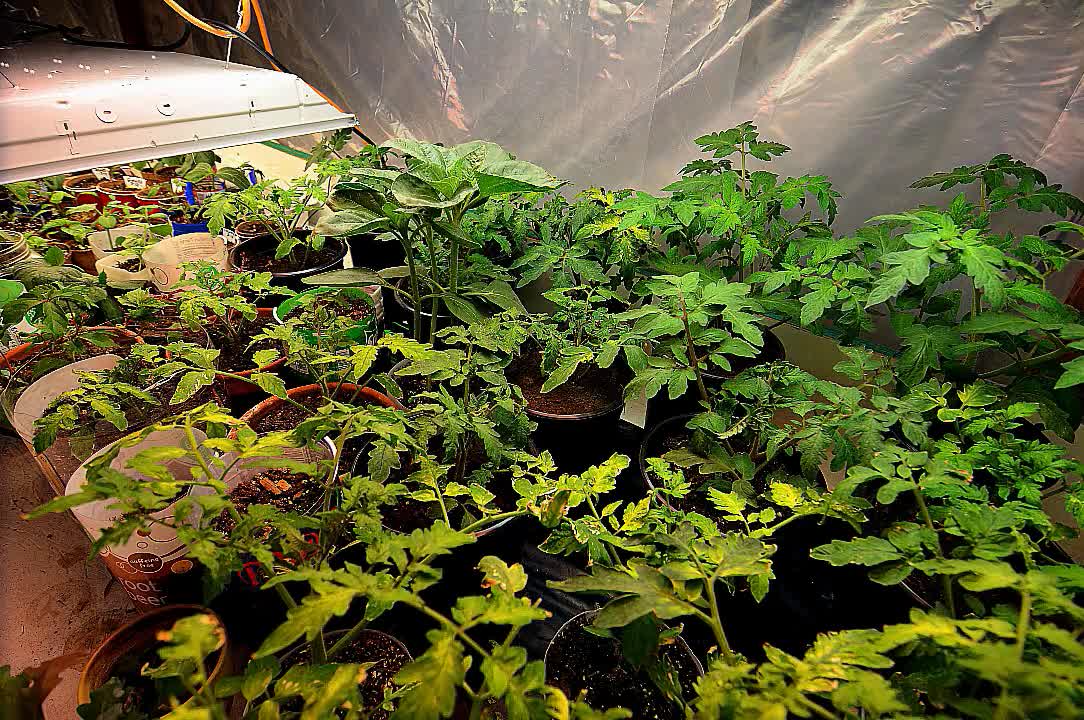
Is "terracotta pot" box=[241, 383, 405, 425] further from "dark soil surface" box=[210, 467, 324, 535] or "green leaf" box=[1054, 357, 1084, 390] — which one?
"green leaf" box=[1054, 357, 1084, 390]

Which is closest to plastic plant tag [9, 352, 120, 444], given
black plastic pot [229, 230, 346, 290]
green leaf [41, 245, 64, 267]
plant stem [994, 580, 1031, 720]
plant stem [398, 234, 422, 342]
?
green leaf [41, 245, 64, 267]

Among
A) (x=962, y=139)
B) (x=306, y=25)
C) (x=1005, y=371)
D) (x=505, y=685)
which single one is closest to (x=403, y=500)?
(x=505, y=685)

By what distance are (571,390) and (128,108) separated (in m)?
0.98

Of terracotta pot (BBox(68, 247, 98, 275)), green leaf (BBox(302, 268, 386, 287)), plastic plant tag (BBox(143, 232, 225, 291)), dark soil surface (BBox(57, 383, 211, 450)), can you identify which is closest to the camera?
dark soil surface (BBox(57, 383, 211, 450))

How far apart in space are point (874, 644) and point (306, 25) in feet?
8.30

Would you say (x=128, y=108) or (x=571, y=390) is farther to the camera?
(x=571, y=390)

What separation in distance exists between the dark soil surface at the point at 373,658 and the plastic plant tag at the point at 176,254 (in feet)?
3.25

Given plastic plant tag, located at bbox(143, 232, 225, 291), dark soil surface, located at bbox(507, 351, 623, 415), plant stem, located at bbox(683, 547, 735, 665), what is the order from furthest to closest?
1. plastic plant tag, located at bbox(143, 232, 225, 291)
2. dark soil surface, located at bbox(507, 351, 623, 415)
3. plant stem, located at bbox(683, 547, 735, 665)

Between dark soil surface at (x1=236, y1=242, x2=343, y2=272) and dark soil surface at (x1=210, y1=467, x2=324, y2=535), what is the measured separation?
66 centimetres

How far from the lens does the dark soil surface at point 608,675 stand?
796 millimetres

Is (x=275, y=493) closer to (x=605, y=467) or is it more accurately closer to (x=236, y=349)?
(x=236, y=349)

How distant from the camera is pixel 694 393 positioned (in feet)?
4.49

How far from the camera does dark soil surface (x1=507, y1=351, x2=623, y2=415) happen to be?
130 centimetres

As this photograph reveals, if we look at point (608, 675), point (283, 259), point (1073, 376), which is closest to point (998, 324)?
point (1073, 376)
